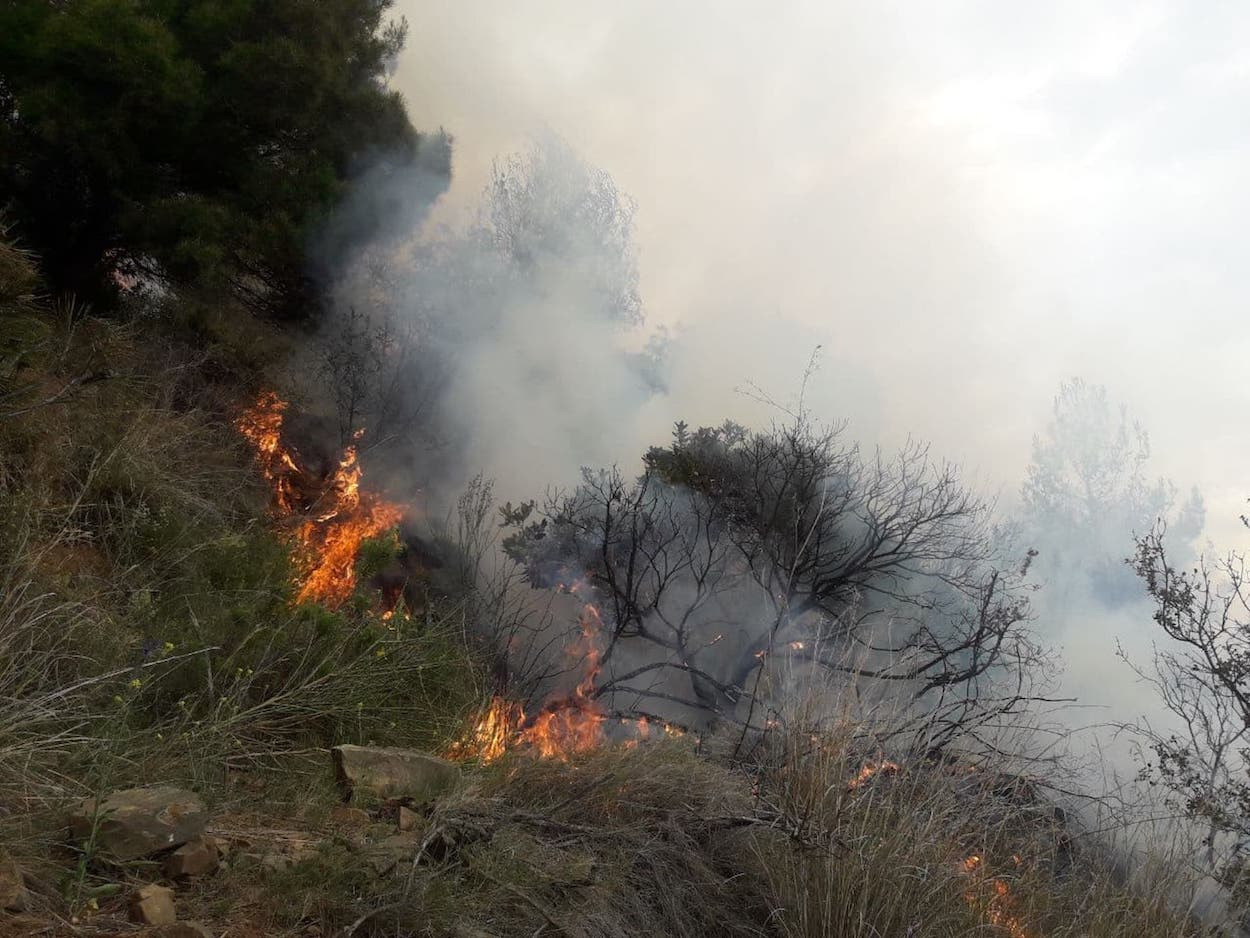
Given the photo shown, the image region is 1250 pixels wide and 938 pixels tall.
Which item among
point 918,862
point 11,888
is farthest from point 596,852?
point 11,888

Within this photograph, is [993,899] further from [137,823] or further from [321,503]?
[321,503]

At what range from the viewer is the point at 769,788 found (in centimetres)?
431

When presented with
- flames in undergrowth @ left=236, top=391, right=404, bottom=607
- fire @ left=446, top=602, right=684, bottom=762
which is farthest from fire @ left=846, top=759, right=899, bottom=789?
flames in undergrowth @ left=236, top=391, right=404, bottom=607

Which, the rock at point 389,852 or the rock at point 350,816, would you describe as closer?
the rock at point 389,852

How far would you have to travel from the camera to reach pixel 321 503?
32.9 feet

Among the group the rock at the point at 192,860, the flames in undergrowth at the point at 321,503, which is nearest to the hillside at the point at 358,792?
the rock at the point at 192,860

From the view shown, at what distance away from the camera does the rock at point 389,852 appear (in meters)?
3.24

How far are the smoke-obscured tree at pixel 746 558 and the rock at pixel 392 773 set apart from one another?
4.98 metres

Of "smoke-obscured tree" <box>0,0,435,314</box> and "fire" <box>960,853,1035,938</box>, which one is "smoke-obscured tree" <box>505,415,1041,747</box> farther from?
"fire" <box>960,853,1035,938</box>

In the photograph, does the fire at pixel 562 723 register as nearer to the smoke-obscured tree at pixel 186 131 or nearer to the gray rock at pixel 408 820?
the gray rock at pixel 408 820

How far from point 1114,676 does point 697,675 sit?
10.3 meters

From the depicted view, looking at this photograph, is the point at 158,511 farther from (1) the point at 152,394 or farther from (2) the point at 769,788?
(2) the point at 769,788

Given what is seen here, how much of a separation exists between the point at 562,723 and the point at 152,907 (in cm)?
571

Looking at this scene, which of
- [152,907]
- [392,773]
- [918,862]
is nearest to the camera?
[152,907]
